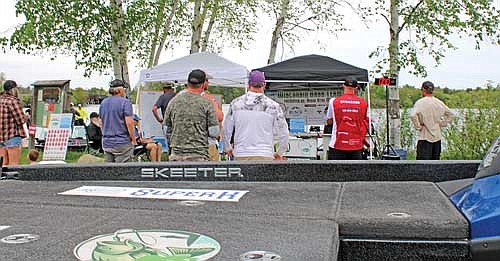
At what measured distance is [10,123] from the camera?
792 centimetres

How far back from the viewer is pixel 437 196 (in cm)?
222

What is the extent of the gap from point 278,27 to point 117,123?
40.8 feet

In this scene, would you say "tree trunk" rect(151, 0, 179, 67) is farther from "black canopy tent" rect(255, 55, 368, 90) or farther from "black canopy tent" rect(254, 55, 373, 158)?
"black canopy tent" rect(255, 55, 368, 90)

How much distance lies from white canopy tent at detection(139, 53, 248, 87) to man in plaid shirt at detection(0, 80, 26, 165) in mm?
3868

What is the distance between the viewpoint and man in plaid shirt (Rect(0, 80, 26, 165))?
784cm

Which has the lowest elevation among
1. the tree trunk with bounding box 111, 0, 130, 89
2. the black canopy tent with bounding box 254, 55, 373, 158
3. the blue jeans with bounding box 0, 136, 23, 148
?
the blue jeans with bounding box 0, 136, 23, 148

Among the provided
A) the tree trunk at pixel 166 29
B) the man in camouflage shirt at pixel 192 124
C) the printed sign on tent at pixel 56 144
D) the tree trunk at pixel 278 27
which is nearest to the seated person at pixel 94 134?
the printed sign on tent at pixel 56 144

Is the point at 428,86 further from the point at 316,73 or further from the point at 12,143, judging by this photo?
the point at 12,143

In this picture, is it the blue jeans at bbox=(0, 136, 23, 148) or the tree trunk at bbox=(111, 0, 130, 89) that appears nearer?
the blue jeans at bbox=(0, 136, 23, 148)

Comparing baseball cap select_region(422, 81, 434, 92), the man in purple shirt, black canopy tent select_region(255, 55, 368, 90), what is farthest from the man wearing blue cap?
black canopy tent select_region(255, 55, 368, 90)

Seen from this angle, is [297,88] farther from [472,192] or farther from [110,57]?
[472,192]

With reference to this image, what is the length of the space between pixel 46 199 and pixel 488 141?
10.3 meters

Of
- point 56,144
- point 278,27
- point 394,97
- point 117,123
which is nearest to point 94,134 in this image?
point 56,144

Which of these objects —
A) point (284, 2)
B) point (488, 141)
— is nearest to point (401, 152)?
point (488, 141)
